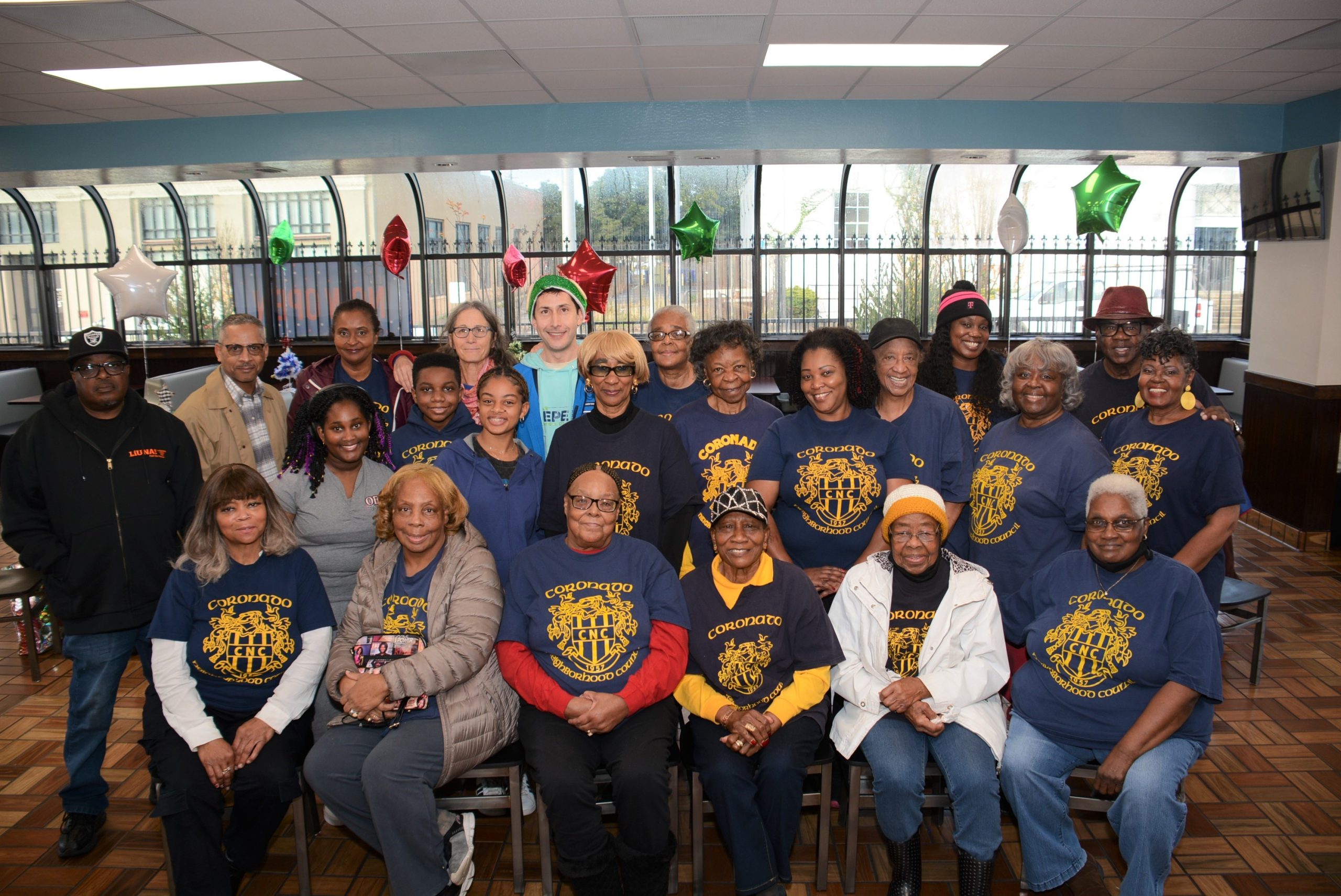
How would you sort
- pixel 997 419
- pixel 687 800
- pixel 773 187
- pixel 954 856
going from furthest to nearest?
pixel 773 187, pixel 997 419, pixel 687 800, pixel 954 856

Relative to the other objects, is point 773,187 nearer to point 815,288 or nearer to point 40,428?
point 815,288

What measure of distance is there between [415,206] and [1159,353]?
7.40 metres

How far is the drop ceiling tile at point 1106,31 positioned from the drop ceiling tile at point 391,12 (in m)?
3.08

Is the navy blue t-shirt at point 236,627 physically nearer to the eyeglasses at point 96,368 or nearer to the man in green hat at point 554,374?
the eyeglasses at point 96,368

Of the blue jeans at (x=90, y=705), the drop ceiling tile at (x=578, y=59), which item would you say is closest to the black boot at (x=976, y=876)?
the blue jeans at (x=90, y=705)

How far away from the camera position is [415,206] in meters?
8.66

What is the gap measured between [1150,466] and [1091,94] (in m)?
4.19

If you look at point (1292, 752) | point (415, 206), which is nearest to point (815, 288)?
point (415, 206)

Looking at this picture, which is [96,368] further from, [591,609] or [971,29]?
[971,29]

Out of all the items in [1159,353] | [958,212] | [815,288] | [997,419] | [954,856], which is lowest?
[954,856]

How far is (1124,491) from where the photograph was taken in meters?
2.49

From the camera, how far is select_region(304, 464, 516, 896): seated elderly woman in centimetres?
241

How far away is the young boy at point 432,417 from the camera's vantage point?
3.21m

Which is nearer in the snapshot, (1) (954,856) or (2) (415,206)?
(1) (954,856)
